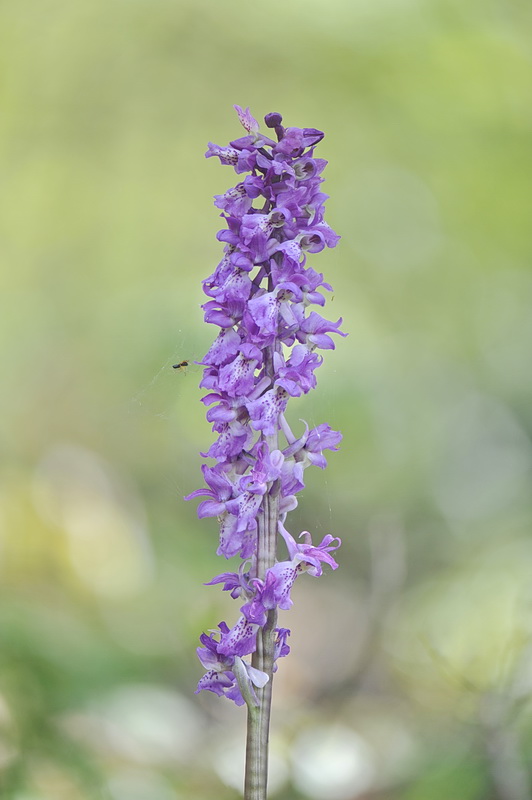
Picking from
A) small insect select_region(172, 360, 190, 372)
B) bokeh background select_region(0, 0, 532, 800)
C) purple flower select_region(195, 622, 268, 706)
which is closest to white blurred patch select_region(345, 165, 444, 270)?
bokeh background select_region(0, 0, 532, 800)

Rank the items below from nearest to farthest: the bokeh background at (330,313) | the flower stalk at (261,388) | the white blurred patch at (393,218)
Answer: the flower stalk at (261,388) → the bokeh background at (330,313) → the white blurred patch at (393,218)

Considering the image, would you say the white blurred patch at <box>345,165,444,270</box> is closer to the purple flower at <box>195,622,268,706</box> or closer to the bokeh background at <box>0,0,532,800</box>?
the bokeh background at <box>0,0,532,800</box>

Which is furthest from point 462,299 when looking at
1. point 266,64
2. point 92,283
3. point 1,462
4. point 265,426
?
point 265,426

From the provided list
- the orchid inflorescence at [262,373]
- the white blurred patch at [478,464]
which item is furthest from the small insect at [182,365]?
the white blurred patch at [478,464]

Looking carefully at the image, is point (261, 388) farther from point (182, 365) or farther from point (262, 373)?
point (182, 365)

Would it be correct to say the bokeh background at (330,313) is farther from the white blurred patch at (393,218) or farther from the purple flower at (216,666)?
the purple flower at (216,666)

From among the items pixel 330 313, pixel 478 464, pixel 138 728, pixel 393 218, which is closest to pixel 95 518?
pixel 138 728
